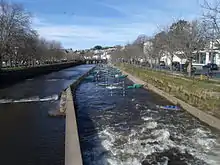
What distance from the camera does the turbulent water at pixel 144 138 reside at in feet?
41.4

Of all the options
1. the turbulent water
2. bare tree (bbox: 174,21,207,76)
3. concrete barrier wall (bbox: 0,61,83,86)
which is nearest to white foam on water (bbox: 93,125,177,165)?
the turbulent water

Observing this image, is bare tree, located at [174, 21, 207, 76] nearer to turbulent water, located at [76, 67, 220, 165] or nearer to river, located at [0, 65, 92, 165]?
turbulent water, located at [76, 67, 220, 165]

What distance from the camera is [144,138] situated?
15.6 metres

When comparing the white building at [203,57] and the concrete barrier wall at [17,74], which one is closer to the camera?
the white building at [203,57]

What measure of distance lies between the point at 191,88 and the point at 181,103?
4.50 ft

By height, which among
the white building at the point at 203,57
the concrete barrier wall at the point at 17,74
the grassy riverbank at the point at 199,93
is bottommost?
the concrete barrier wall at the point at 17,74

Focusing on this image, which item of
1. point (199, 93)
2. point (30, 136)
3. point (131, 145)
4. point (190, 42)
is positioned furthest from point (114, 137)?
point (190, 42)

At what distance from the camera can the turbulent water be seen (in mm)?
12633

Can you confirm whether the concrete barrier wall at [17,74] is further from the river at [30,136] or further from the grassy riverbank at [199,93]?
the grassy riverbank at [199,93]

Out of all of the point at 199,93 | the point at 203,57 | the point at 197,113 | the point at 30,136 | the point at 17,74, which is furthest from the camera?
the point at 203,57

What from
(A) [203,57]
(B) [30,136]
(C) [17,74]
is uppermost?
(A) [203,57]

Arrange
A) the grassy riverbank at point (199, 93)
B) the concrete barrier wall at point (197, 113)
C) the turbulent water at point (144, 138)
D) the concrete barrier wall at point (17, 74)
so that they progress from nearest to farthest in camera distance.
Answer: the turbulent water at point (144, 138), the concrete barrier wall at point (197, 113), the grassy riverbank at point (199, 93), the concrete barrier wall at point (17, 74)

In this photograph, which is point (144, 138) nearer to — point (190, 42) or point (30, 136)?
point (30, 136)

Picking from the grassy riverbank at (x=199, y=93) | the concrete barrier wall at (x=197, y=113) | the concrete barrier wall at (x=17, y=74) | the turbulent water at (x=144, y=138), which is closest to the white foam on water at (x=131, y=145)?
the turbulent water at (x=144, y=138)
